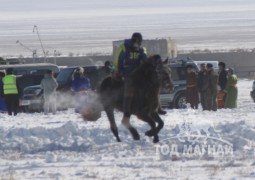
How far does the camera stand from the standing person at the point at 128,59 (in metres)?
15.6

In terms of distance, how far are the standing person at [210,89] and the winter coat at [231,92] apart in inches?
32.6

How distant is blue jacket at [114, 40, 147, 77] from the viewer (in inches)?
617

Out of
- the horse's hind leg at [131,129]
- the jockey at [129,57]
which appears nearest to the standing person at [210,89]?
the jockey at [129,57]

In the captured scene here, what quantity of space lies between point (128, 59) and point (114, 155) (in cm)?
247

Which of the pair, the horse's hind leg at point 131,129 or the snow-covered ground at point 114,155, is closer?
the snow-covered ground at point 114,155

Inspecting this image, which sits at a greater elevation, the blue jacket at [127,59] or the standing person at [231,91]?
the blue jacket at [127,59]

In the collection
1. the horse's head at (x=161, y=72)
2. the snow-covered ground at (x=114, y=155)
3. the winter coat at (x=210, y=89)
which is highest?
the horse's head at (x=161, y=72)

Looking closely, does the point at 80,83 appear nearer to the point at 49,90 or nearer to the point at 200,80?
the point at 49,90

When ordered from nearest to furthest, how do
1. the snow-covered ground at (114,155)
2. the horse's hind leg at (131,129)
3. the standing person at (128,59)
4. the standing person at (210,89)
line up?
the snow-covered ground at (114,155) < the horse's hind leg at (131,129) < the standing person at (128,59) < the standing person at (210,89)

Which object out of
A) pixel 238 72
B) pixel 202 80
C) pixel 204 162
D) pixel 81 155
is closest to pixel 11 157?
pixel 81 155

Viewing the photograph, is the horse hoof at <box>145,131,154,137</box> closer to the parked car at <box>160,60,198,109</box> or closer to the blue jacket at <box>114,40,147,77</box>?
the blue jacket at <box>114,40,147,77</box>

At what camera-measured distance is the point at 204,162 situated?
12984 millimetres

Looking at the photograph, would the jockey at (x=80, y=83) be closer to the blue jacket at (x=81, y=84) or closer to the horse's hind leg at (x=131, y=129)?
the blue jacket at (x=81, y=84)

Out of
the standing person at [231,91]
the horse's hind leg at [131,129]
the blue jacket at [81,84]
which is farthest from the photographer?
the standing person at [231,91]
